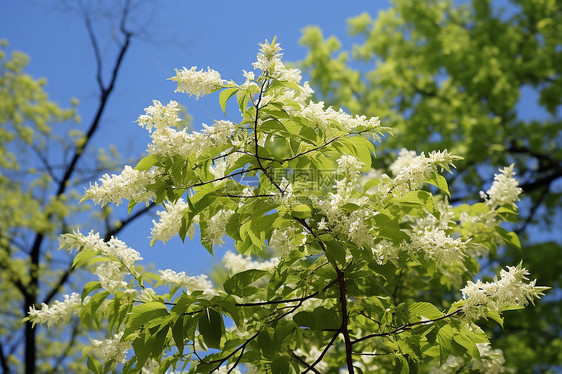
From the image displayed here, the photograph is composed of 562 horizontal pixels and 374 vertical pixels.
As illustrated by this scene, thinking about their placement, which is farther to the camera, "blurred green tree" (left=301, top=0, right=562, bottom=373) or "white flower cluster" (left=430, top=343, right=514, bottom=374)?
"blurred green tree" (left=301, top=0, right=562, bottom=373)

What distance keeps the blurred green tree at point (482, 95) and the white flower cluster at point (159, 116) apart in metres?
7.04

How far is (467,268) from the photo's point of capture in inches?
118

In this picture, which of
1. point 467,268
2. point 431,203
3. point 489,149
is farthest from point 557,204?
point 431,203

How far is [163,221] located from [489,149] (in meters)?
9.18

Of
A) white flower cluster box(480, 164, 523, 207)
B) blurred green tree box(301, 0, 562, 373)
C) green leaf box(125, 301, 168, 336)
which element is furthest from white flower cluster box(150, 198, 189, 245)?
blurred green tree box(301, 0, 562, 373)

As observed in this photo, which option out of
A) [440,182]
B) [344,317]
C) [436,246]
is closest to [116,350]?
[344,317]

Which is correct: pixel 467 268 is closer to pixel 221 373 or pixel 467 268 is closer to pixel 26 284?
pixel 221 373

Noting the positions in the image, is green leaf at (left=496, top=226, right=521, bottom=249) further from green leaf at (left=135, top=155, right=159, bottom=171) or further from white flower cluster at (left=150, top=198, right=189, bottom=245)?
green leaf at (left=135, top=155, right=159, bottom=171)

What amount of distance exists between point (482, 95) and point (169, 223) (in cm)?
1059

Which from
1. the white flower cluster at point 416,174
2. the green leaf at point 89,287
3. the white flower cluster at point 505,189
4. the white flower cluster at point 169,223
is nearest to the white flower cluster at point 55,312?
the green leaf at point 89,287

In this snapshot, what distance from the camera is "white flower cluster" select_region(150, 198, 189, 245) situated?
240cm

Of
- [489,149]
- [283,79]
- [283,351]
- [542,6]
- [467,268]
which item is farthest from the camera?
[542,6]

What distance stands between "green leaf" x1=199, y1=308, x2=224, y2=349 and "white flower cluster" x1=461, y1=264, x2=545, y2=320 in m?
0.96

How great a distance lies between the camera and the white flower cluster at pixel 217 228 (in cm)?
219
